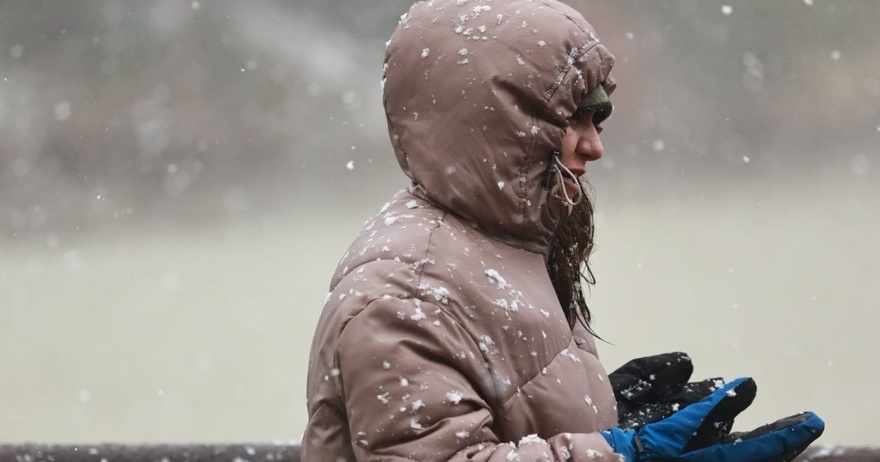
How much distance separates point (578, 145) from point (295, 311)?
175 inches

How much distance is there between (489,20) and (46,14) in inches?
208

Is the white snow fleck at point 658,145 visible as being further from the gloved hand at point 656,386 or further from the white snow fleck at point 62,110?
the gloved hand at point 656,386

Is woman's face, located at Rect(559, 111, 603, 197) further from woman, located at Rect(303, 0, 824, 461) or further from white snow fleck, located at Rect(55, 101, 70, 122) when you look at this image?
white snow fleck, located at Rect(55, 101, 70, 122)

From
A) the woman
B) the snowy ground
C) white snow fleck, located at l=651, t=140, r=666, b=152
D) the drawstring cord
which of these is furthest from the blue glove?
white snow fleck, located at l=651, t=140, r=666, b=152

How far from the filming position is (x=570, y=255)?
1.52 m

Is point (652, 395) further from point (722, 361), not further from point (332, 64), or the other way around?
point (332, 64)

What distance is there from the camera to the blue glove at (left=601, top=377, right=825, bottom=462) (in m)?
1.15

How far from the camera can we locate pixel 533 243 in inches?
53.8

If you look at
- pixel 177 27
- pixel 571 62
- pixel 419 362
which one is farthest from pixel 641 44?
pixel 419 362

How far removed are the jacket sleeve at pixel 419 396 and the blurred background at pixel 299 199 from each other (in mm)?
3689

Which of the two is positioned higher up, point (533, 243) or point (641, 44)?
point (641, 44)

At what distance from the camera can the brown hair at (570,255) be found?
151 centimetres

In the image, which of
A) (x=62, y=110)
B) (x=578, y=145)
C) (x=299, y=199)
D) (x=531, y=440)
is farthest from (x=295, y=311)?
(x=531, y=440)

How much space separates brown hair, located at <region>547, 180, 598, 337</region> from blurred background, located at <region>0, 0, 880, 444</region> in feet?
10.9
